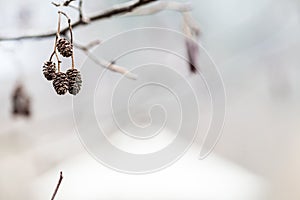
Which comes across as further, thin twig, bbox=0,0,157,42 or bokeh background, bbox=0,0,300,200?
bokeh background, bbox=0,0,300,200

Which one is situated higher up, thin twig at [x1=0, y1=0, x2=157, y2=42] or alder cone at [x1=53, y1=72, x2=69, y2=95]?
thin twig at [x1=0, y1=0, x2=157, y2=42]

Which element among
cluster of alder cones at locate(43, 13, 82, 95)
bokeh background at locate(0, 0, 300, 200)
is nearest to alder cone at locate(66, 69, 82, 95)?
cluster of alder cones at locate(43, 13, 82, 95)

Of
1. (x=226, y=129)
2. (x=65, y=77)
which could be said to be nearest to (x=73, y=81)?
(x=65, y=77)

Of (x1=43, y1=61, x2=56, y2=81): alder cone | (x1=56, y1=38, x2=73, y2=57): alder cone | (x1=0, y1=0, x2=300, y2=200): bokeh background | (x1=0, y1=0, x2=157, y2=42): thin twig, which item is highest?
(x1=0, y1=0, x2=300, y2=200): bokeh background

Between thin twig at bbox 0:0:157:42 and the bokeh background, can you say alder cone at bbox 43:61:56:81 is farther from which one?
the bokeh background

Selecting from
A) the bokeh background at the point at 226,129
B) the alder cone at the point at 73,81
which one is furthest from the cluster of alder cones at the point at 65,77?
the bokeh background at the point at 226,129

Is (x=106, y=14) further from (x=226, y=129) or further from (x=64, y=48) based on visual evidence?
(x=226, y=129)

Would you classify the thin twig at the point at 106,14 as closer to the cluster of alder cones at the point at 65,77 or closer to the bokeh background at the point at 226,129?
the cluster of alder cones at the point at 65,77
